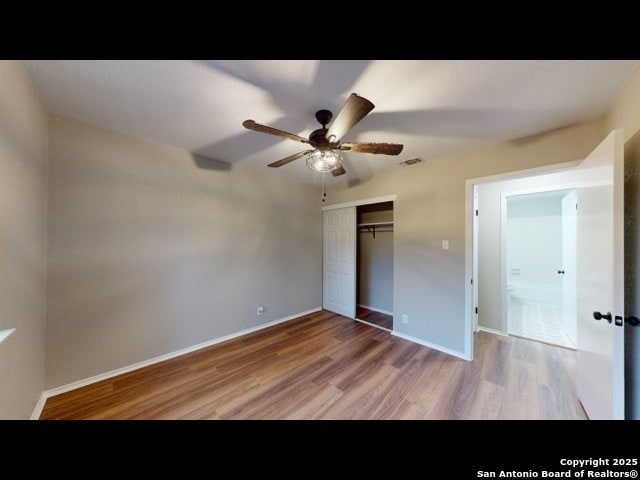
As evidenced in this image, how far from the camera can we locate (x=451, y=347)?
8.23 feet

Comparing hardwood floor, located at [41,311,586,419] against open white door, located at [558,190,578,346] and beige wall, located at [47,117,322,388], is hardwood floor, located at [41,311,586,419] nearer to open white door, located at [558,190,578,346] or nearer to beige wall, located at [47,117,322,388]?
beige wall, located at [47,117,322,388]

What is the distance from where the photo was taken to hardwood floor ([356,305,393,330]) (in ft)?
11.1

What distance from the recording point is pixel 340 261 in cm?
384

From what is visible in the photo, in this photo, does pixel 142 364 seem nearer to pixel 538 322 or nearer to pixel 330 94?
pixel 330 94

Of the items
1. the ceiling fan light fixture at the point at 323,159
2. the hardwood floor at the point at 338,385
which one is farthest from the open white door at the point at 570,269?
the ceiling fan light fixture at the point at 323,159

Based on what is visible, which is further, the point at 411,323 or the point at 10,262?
the point at 411,323

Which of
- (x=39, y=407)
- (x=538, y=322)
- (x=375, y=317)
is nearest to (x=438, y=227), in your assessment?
(x=375, y=317)

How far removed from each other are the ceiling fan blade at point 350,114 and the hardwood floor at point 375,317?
9.48ft

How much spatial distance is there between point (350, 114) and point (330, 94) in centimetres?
30

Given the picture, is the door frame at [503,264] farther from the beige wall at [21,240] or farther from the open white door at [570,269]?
the beige wall at [21,240]

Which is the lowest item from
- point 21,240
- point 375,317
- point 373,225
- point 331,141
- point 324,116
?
point 375,317
